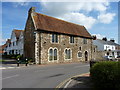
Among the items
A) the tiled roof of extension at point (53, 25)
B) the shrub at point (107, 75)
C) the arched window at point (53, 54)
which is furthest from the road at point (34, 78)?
the tiled roof of extension at point (53, 25)

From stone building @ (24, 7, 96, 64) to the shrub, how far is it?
775 inches

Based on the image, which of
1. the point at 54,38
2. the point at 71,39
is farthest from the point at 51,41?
the point at 71,39

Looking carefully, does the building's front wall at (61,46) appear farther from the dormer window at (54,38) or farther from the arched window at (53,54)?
the dormer window at (54,38)

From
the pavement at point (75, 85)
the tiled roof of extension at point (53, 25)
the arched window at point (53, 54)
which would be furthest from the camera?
the arched window at point (53, 54)

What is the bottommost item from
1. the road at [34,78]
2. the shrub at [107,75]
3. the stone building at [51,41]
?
the road at [34,78]

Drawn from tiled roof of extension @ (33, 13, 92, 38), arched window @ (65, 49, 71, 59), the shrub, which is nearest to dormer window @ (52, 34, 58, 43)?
tiled roof of extension @ (33, 13, 92, 38)

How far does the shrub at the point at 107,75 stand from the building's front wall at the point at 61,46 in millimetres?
19683

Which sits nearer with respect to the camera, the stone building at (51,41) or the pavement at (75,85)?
the pavement at (75,85)

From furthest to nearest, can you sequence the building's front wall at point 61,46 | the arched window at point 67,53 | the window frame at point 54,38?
the arched window at point 67,53, the window frame at point 54,38, the building's front wall at point 61,46

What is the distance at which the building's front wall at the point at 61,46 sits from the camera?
25906mm

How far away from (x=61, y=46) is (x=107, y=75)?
23.1 m

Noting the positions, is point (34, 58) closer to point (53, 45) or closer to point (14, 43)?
point (53, 45)

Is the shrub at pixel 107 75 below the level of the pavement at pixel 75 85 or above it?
above

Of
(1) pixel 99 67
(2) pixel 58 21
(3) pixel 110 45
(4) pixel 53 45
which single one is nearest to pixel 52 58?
(4) pixel 53 45
